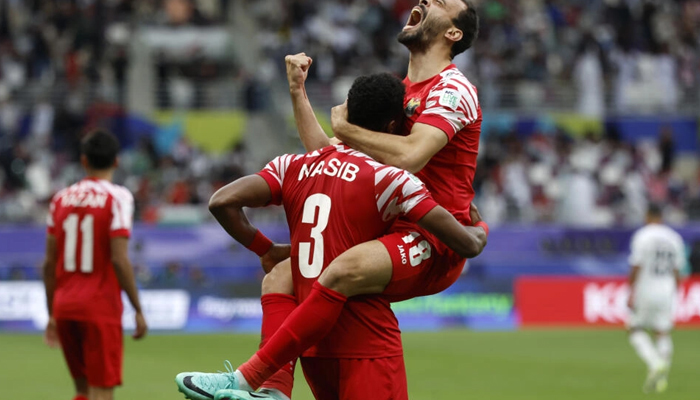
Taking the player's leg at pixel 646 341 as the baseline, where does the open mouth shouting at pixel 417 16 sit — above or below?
above

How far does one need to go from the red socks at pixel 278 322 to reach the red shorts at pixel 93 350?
240cm

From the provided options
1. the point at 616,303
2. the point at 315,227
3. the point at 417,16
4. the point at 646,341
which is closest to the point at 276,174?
the point at 315,227

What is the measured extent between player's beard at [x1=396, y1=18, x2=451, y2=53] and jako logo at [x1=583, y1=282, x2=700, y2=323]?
15.8 m

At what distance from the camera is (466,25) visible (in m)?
6.26

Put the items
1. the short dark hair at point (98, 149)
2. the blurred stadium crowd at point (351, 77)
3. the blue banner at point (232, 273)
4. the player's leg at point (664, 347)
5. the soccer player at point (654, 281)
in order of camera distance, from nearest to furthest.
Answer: the short dark hair at point (98, 149) < the player's leg at point (664, 347) < the soccer player at point (654, 281) < the blue banner at point (232, 273) < the blurred stadium crowd at point (351, 77)

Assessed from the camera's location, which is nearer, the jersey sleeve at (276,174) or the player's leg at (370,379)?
the player's leg at (370,379)

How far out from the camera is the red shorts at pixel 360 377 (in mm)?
5570

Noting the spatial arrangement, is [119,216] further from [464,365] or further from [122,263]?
[464,365]

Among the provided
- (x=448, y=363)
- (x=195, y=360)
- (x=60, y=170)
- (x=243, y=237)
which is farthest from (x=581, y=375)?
(x=60, y=170)

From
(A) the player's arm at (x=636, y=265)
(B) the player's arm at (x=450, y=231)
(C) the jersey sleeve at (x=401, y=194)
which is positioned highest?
(C) the jersey sleeve at (x=401, y=194)

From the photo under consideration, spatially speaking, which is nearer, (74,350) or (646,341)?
(74,350)

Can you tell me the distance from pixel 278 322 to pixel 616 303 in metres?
16.9

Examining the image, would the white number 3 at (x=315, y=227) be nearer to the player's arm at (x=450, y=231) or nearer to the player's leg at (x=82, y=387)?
the player's arm at (x=450, y=231)

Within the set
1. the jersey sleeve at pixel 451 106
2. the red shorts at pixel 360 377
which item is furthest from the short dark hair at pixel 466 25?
the red shorts at pixel 360 377
